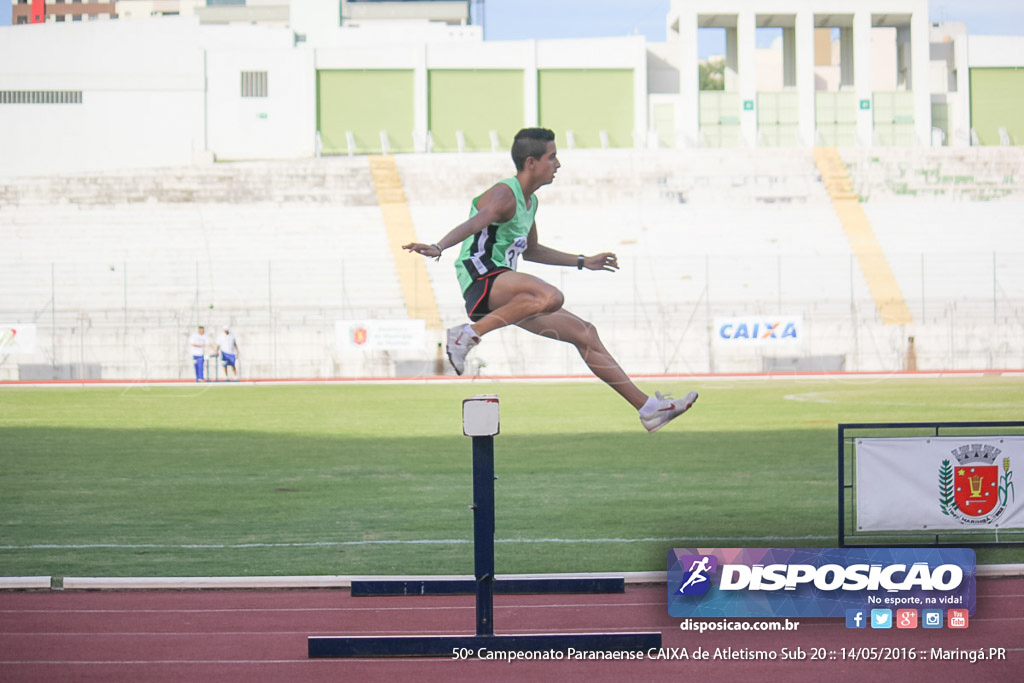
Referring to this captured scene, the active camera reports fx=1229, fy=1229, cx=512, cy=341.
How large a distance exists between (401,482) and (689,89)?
38788 millimetres

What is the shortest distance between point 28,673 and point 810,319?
97.6 ft

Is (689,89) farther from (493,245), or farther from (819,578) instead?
(493,245)

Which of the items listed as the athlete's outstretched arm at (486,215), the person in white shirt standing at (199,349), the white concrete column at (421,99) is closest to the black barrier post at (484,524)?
the athlete's outstretched arm at (486,215)

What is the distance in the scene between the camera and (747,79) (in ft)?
164

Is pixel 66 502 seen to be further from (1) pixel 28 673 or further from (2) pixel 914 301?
(2) pixel 914 301

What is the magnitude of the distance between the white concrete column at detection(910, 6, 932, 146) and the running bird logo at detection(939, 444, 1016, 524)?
1754 inches

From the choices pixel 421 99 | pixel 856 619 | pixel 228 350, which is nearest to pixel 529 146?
pixel 856 619

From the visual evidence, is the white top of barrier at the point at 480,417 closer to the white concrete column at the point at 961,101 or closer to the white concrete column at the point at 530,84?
the white concrete column at the point at 530,84

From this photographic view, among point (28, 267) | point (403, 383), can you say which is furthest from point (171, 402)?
point (28, 267)

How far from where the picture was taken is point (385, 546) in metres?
10.5

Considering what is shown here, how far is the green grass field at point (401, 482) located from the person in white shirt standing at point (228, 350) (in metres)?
6.32

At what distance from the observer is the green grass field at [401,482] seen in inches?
398

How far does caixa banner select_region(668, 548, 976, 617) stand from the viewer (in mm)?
6758

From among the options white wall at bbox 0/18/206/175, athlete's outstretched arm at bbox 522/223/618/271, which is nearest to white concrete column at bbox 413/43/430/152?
white wall at bbox 0/18/206/175
